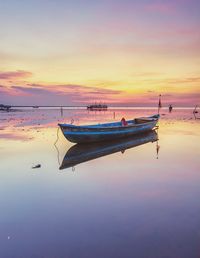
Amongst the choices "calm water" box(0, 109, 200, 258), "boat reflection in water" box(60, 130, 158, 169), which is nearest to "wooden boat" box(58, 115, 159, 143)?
"boat reflection in water" box(60, 130, 158, 169)

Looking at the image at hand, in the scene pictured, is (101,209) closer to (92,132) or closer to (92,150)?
(92,150)

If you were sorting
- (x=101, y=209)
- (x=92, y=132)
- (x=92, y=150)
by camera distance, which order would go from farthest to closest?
1. (x=92, y=132)
2. (x=92, y=150)
3. (x=101, y=209)

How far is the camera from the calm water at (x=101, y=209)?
17.8 ft

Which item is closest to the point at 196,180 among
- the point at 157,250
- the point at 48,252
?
the point at 157,250

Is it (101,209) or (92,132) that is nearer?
(101,209)

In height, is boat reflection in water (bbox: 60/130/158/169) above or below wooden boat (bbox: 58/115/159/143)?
below

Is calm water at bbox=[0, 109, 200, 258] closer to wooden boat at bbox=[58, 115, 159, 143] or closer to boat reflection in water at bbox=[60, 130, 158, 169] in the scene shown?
boat reflection in water at bbox=[60, 130, 158, 169]


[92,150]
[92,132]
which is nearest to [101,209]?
[92,150]

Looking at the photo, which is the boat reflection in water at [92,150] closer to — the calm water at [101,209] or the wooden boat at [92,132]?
the wooden boat at [92,132]

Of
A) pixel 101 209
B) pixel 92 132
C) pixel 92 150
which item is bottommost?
pixel 92 150

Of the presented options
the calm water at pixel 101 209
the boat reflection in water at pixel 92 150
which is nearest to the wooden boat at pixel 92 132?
the boat reflection in water at pixel 92 150

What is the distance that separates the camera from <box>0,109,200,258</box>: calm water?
17.8ft

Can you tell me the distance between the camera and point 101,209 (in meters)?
7.53

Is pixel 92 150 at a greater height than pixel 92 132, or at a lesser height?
lesser
